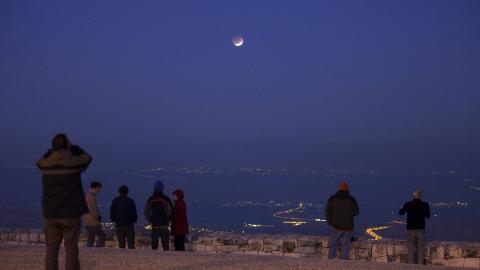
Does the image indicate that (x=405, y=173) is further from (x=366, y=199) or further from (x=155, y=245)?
(x=155, y=245)

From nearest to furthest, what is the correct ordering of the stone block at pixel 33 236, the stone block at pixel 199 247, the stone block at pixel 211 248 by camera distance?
the stone block at pixel 211 248 → the stone block at pixel 199 247 → the stone block at pixel 33 236

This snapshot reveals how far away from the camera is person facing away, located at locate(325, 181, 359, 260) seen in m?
10.8

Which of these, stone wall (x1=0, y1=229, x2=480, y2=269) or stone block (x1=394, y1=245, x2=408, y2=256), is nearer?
stone wall (x1=0, y1=229, x2=480, y2=269)

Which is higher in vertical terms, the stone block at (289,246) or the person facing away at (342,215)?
the person facing away at (342,215)

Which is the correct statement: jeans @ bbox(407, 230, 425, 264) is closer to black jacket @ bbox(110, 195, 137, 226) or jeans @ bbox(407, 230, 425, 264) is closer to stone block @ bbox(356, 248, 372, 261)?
stone block @ bbox(356, 248, 372, 261)

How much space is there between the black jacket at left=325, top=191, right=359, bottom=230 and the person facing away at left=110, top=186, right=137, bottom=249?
3.72 m

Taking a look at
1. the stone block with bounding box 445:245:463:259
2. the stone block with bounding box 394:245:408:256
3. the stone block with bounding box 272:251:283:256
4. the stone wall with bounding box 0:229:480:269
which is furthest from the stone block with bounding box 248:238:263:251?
the stone block with bounding box 445:245:463:259

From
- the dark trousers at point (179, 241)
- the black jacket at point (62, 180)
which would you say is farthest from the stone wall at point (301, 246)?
the black jacket at point (62, 180)

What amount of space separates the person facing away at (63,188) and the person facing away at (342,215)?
5.67 meters

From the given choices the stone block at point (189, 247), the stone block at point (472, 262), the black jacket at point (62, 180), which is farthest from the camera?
the stone block at point (189, 247)

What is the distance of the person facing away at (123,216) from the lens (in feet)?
38.5

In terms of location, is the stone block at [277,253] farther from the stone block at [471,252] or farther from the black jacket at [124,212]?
the stone block at [471,252]

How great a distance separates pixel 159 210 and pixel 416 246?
469 cm

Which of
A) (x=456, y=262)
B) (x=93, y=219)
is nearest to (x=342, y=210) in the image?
(x=456, y=262)
